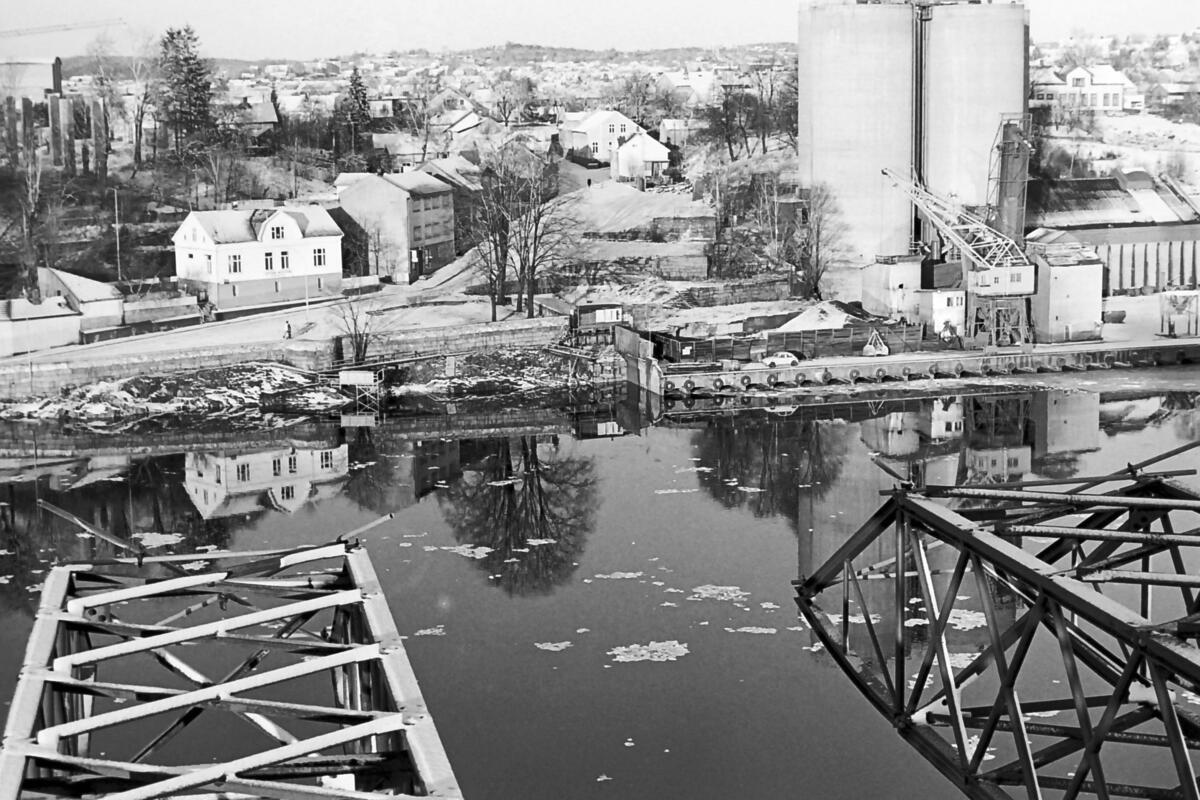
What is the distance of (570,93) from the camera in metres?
19.4

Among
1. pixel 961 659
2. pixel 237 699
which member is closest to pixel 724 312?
pixel 961 659

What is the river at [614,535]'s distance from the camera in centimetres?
566

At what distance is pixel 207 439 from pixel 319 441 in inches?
34.5

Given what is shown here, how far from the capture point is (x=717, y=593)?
25.2 ft

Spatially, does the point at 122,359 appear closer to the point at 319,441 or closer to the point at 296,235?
the point at 296,235

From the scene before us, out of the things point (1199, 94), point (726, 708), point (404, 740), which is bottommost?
point (726, 708)

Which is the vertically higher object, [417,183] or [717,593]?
[417,183]

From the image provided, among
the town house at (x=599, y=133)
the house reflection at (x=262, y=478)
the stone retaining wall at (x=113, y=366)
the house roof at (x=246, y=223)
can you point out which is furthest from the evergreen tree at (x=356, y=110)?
the house reflection at (x=262, y=478)

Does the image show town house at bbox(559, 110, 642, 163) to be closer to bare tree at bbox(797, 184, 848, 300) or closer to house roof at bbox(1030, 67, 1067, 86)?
bare tree at bbox(797, 184, 848, 300)

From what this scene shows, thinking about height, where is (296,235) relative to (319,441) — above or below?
above

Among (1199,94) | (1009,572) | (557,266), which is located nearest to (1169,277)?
(1199,94)

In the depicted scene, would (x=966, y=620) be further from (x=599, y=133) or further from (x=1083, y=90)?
(x=1083, y=90)

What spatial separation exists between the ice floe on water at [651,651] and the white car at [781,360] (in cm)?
757

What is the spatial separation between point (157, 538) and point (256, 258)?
726 centimetres
